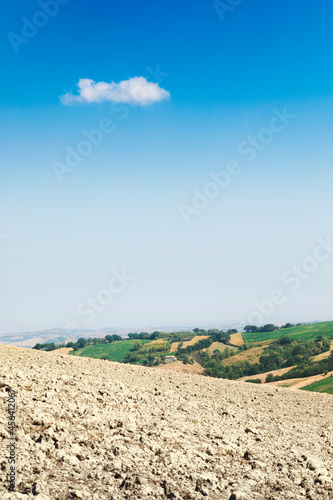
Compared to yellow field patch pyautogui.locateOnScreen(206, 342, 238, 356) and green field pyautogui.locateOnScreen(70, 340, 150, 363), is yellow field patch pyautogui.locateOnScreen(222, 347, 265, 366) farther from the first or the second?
green field pyautogui.locateOnScreen(70, 340, 150, 363)

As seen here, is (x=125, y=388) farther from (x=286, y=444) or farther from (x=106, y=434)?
(x=286, y=444)

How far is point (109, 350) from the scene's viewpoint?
71250mm

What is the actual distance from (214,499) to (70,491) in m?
2.81

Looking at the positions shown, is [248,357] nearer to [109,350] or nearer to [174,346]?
[174,346]

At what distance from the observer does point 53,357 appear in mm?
16703

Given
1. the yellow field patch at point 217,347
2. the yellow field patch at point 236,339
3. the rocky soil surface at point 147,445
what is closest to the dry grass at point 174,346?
the yellow field patch at point 217,347

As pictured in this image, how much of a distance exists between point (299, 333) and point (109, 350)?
39.8m

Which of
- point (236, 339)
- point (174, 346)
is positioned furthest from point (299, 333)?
point (174, 346)

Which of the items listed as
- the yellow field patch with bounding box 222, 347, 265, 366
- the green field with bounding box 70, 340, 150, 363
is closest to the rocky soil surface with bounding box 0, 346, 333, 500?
the yellow field patch with bounding box 222, 347, 265, 366

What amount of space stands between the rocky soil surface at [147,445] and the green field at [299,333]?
55.5m

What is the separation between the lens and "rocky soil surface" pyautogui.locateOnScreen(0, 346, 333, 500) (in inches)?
270

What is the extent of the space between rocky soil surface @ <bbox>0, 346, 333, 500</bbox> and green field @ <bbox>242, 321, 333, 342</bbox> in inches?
2187

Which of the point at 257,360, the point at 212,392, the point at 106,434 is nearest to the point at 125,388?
the point at 106,434

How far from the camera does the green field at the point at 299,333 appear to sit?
66.9 metres
